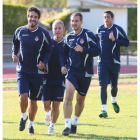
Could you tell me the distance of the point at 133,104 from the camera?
10984mm

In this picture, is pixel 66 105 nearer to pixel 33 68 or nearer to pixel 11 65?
pixel 33 68

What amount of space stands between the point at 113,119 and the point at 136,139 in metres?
2.09

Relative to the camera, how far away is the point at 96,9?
37.4m

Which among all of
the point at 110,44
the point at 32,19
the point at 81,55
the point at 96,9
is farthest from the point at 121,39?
the point at 96,9

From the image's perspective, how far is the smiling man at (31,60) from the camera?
7113mm

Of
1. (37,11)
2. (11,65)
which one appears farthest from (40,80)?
(11,65)

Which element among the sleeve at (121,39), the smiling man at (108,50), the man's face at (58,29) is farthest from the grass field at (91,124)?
the man's face at (58,29)

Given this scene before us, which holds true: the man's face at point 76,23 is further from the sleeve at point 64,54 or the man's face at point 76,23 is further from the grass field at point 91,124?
the grass field at point 91,124

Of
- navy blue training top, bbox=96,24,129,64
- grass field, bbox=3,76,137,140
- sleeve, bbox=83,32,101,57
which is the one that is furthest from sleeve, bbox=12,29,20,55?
navy blue training top, bbox=96,24,129,64

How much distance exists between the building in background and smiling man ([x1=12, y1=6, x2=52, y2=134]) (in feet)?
98.8

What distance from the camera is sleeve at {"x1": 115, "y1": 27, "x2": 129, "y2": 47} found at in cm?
916

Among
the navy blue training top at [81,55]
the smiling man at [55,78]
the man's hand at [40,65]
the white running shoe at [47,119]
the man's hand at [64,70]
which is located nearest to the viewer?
the man's hand at [40,65]

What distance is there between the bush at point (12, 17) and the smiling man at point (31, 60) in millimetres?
24737

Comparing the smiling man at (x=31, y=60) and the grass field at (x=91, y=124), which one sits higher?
the smiling man at (x=31, y=60)
